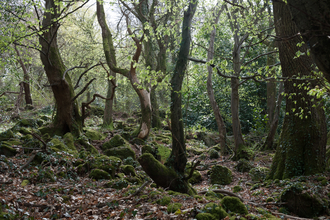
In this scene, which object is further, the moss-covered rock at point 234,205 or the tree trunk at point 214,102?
the tree trunk at point 214,102

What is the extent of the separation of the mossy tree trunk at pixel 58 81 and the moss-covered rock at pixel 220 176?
5.37 meters

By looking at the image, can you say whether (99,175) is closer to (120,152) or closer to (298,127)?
(120,152)

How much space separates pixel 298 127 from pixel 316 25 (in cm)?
431

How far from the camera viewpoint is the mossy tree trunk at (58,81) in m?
8.41

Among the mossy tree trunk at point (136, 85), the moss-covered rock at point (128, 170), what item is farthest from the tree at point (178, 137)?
the mossy tree trunk at point (136, 85)

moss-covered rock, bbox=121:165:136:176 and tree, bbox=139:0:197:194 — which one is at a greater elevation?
tree, bbox=139:0:197:194

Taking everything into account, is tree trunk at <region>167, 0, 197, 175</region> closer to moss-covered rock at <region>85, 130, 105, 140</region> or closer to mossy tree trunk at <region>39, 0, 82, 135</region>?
mossy tree trunk at <region>39, 0, 82, 135</region>

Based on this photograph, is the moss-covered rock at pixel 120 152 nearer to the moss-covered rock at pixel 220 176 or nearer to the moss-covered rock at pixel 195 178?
the moss-covered rock at pixel 195 178

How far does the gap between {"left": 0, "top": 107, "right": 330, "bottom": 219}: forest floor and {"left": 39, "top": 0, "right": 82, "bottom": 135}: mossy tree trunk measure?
112 inches

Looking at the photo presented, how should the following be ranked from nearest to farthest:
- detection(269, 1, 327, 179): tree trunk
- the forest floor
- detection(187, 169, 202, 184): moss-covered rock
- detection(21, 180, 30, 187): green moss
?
the forest floor < detection(21, 180, 30, 187): green moss < detection(269, 1, 327, 179): tree trunk < detection(187, 169, 202, 184): moss-covered rock

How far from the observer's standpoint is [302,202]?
13.6 feet

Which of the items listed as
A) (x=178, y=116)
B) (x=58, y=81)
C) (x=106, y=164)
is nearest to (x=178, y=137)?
(x=178, y=116)

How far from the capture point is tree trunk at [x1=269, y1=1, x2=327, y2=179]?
553cm

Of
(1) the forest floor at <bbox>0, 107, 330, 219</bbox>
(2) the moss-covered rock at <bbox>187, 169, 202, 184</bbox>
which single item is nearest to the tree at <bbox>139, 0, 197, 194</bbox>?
(1) the forest floor at <bbox>0, 107, 330, 219</bbox>
